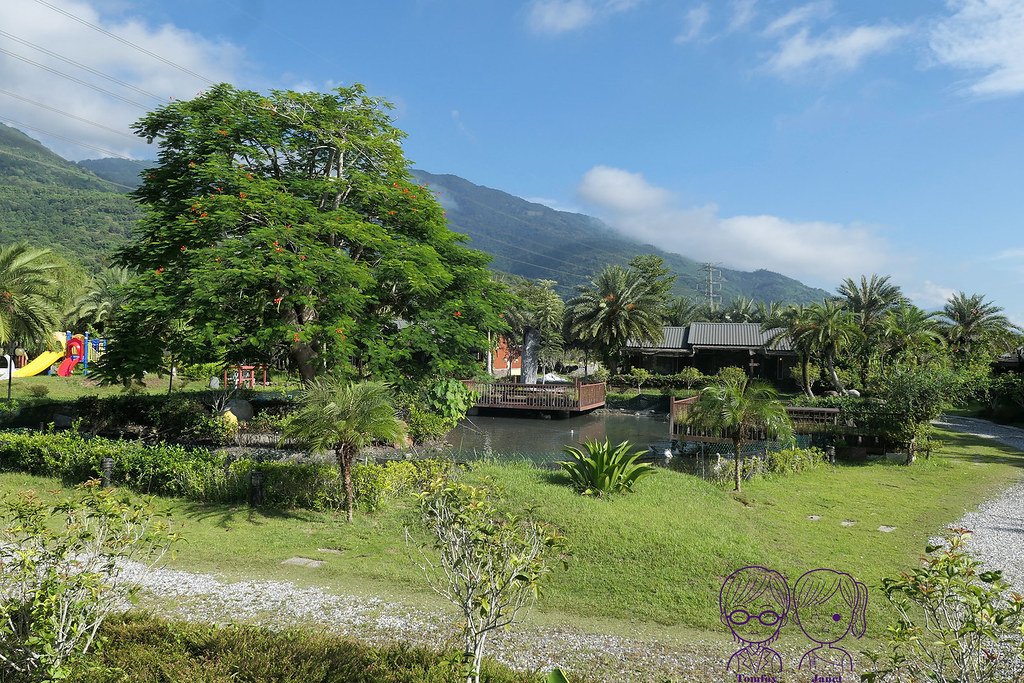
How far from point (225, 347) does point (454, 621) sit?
345 inches

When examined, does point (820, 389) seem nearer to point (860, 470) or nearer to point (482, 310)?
point (860, 470)

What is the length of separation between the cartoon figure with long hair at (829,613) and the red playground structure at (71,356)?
39942 millimetres

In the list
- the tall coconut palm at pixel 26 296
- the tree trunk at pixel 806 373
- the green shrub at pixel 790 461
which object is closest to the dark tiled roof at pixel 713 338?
the tree trunk at pixel 806 373

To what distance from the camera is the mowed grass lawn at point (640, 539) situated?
23.5 ft

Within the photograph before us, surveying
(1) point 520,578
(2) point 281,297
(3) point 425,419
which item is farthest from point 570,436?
(1) point 520,578

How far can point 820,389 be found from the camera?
37312 millimetres

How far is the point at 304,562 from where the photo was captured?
8242 mm

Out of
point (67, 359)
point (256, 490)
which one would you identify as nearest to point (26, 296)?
point (67, 359)

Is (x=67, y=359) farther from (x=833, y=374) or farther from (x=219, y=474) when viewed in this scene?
(x=833, y=374)

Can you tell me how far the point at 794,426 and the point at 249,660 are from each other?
18.2 meters

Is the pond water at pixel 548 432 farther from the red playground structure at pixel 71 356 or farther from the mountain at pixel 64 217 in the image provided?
the mountain at pixel 64 217

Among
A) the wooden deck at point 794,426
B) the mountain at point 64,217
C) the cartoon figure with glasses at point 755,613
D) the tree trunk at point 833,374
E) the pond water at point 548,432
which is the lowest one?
the pond water at point 548,432

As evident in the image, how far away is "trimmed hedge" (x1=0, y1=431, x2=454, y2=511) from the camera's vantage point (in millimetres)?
10602

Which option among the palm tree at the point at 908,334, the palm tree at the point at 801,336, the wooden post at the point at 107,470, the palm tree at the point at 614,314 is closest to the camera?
the wooden post at the point at 107,470
